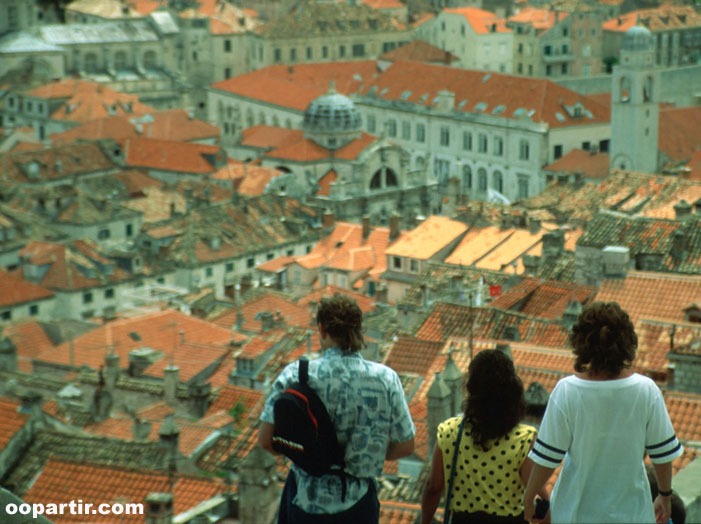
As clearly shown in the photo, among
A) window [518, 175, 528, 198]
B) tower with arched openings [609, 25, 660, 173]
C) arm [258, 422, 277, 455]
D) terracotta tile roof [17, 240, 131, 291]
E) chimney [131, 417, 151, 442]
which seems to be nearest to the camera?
arm [258, 422, 277, 455]

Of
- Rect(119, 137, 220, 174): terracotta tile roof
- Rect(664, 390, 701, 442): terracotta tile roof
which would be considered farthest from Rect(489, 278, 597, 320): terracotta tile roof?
Rect(119, 137, 220, 174): terracotta tile roof

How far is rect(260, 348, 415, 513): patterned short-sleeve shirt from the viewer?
9.28 meters

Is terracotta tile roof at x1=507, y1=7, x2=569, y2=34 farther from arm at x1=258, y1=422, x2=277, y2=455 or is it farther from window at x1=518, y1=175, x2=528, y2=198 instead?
arm at x1=258, y1=422, x2=277, y2=455

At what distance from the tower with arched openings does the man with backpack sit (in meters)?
66.6

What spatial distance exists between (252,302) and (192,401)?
19.5 meters

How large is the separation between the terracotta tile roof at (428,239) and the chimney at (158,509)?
38.1 m

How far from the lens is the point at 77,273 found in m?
61.3

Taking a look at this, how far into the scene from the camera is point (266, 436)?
9.24 meters

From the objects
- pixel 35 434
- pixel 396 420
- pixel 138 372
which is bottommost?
pixel 138 372

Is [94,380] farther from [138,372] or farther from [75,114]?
[75,114]

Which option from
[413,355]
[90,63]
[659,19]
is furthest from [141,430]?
[659,19]

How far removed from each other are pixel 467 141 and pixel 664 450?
81.8m

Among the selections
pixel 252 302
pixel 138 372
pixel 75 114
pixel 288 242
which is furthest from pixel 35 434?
pixel 75 114

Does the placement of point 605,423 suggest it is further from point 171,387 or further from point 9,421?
point 171,387
